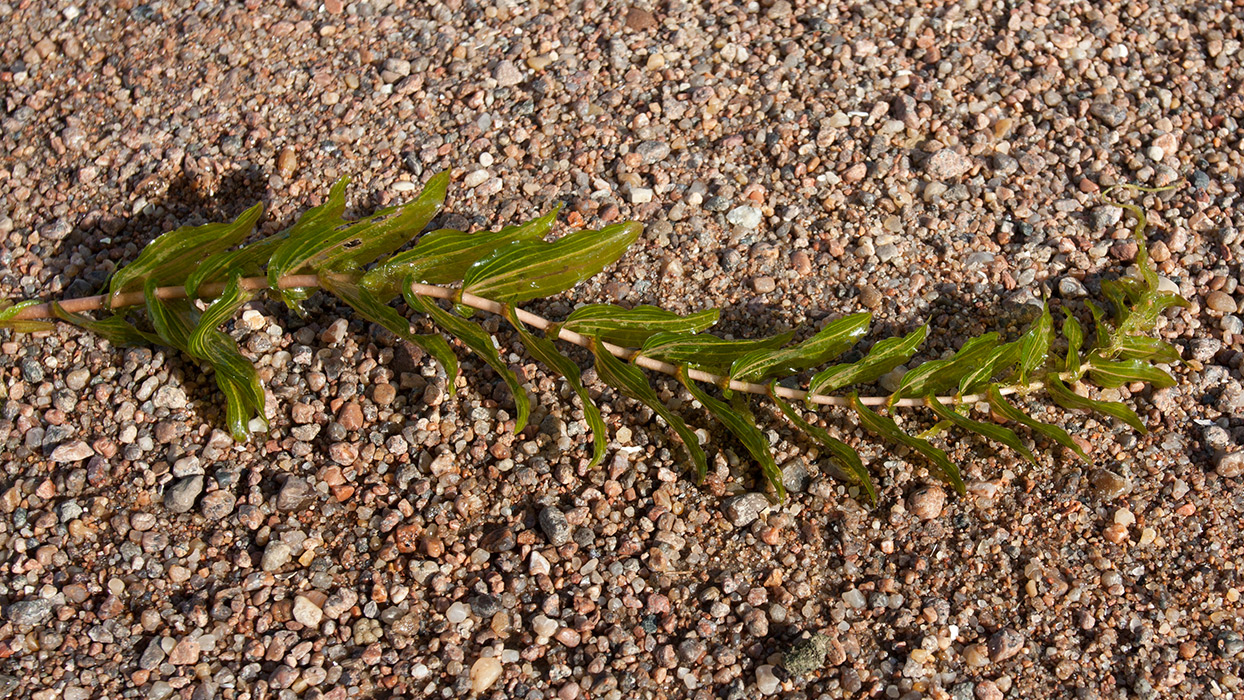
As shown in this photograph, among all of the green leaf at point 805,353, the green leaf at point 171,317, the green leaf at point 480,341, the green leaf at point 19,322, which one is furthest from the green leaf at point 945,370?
the green leaf at point 19,322

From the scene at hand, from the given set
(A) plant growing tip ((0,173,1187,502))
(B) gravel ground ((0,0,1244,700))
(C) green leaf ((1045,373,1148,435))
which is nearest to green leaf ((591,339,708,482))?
(A) plant growing tip ((0,173,1187,502))

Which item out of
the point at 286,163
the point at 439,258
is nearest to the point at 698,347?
the point at 439,258

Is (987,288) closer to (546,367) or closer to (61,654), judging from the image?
(546,367)

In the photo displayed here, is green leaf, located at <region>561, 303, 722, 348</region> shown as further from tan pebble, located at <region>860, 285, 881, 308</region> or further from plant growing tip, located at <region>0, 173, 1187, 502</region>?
tan pebble, located at <region>860, 285, 881, 308</region>

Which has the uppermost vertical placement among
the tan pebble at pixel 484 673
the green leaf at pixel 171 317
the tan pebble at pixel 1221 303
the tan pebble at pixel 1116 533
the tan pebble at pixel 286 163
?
the tan pebble at pixel 286 163

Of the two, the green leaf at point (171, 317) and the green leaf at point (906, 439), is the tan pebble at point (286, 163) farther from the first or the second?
the green leaf at point (906, 439)

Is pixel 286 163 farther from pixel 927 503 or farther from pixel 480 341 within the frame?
pixel 927 503
